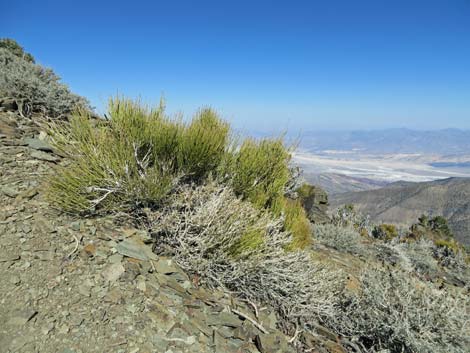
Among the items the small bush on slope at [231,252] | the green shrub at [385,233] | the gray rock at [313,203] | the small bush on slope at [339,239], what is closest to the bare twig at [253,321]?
the small bush on slope at [231,252]

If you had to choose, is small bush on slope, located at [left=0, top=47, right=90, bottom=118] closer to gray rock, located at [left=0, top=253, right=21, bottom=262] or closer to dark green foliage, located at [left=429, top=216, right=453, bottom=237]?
gray rock, located at [left=0, top=253, right=21, bottom=262]

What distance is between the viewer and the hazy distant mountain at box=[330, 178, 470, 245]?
7792 centimetres

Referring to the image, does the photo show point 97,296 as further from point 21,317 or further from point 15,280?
point 15,280

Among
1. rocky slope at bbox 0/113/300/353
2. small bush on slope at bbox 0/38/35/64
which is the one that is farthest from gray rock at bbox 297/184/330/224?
small bush on slope at bbox 0/38/35/64

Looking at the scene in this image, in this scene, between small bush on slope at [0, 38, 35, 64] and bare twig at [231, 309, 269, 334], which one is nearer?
bare twig at [231, 309, 269, 334]

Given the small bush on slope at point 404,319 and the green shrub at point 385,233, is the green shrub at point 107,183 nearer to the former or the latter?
the small bush on slope at point 404,319

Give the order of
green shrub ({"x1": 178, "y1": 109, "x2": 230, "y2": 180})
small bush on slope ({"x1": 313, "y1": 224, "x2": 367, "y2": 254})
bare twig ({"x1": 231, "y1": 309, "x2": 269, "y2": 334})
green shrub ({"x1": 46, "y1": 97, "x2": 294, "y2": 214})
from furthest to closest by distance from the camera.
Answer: small bush on slope ({"x1": 313, "y1": 224, "x2": 367, "y2": 254}) → green shrub ({"x1": 178, "y1": 109, "x2": 230, "y2": 180}) → green shrub ({"x1": 46, "y1": 97, "x2": 294, "y2": 214}) → bare twig ({"x1": 231, "y1": 309, "x2": 269, "y2": 334})

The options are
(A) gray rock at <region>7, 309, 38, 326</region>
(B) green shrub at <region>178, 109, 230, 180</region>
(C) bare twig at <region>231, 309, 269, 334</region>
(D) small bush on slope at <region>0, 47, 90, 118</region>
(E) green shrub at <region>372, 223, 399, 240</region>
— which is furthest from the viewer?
(E) green shrub at <region>372, 223, 399, 240</region>

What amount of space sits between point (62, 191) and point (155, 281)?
133cm

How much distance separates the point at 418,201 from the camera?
309 feet

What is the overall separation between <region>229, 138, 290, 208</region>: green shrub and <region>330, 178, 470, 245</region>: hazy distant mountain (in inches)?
2835

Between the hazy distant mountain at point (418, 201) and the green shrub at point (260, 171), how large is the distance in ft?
236

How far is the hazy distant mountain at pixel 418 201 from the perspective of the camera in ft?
256

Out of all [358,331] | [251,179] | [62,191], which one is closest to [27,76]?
[62,191]
